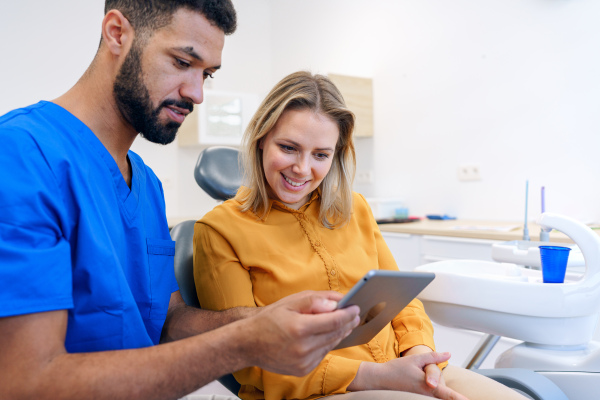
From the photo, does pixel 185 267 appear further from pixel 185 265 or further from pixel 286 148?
pixel 286 148

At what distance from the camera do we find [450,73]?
306 centimetres

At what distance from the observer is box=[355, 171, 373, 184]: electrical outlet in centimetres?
361

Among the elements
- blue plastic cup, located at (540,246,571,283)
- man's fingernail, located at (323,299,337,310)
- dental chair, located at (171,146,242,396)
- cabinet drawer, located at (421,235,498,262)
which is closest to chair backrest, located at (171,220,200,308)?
dental chair, located at (171,146,242,396)

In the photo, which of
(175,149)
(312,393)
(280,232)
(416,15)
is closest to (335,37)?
(416,15)

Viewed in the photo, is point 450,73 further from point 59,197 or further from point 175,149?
Result: point 59,197

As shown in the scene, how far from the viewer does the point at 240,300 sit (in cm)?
107

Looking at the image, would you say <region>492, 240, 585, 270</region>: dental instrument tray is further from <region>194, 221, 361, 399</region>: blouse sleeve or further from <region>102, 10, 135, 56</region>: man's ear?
<region>102, 10, 135, 56</region>: man's ear

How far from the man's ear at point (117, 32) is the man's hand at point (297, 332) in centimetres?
56

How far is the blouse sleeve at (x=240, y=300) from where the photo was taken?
1.00 m

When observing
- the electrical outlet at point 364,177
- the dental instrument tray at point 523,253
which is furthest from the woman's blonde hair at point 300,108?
the electrical outlet at point 364,177

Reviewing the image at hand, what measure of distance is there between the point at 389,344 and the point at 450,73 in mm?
2288

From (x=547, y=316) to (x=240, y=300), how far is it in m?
0.69

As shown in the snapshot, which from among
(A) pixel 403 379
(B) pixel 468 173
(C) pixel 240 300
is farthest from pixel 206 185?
(B) pixel 468 173

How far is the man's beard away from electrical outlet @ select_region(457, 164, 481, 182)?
2.35 metres
